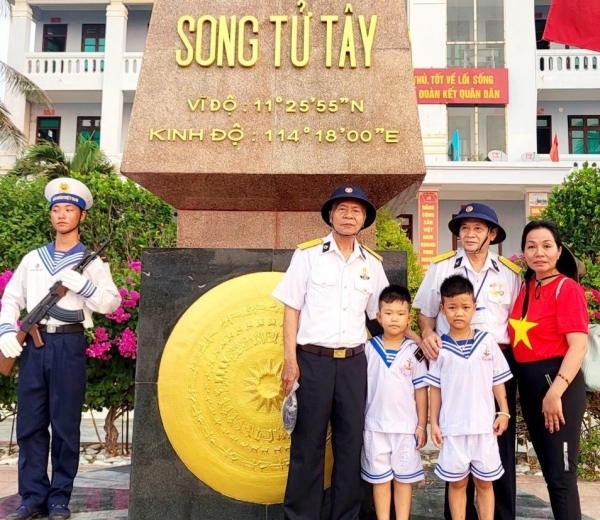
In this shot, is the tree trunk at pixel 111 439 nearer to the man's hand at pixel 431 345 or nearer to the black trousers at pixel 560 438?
the man's hand at pixel 431 345

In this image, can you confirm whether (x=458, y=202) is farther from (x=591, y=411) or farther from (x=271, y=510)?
(x=271, y=510)

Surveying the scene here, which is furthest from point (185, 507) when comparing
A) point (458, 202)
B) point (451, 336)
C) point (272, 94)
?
point (458, 202)

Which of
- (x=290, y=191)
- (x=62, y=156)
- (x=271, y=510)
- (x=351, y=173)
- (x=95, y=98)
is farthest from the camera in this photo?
(x=95, y=98)

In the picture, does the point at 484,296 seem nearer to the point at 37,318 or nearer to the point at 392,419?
the point at 392,419

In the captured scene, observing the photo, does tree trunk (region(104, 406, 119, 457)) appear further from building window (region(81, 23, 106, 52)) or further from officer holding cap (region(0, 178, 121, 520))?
building window (region(81, 23, 106, 52))

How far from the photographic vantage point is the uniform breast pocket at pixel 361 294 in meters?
2.81

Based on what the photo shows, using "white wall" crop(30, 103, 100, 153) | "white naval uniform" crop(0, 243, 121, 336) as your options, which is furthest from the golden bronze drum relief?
"white wall" crop(30, 103, 100, 153)

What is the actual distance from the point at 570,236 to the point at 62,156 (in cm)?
958

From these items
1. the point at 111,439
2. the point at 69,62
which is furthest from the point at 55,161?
the point at 111,439

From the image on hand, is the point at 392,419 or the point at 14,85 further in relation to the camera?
the point at 14,85

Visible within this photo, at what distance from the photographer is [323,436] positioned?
Answer: 107 inches

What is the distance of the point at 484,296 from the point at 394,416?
758 millimetres

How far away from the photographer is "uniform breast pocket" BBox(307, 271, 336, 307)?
2.76m

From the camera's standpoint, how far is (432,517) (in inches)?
123
